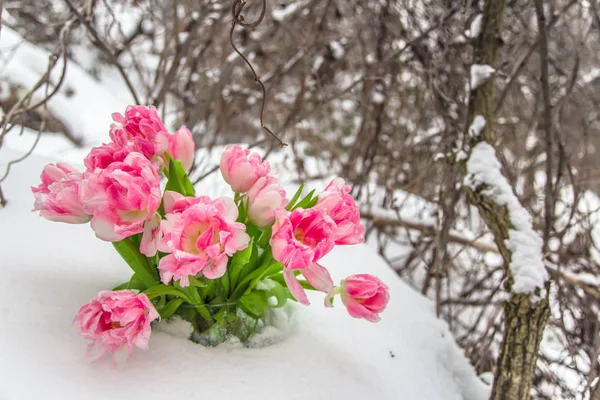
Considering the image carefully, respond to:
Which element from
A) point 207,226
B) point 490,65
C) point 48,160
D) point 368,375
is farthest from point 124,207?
point 490,65

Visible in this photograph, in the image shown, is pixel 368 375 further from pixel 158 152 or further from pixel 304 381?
pixel 158 152

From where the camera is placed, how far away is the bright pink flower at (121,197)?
60 cm

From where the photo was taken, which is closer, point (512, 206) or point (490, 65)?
point (512, 206)

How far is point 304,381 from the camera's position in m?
0.74

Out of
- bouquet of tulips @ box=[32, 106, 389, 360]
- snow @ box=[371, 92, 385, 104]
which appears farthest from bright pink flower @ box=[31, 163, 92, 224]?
snow @ box=[371, 92, 385, 104]

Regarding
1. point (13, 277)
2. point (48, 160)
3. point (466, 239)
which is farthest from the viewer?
point (466, 239)

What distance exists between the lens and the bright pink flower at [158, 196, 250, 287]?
1.95 ft

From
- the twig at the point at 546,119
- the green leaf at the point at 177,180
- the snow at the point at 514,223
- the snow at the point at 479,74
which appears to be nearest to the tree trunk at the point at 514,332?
the snow at the point at 514,223

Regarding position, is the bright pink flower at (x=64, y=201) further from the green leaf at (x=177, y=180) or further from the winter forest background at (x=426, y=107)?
the winter forest background at (x=426, y=107)

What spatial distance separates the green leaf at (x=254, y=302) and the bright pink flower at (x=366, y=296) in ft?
0.44

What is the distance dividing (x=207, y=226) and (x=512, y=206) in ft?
2.28

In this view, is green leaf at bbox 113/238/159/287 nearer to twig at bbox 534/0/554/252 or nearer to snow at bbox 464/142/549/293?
snow at bbox 464/142/549/293

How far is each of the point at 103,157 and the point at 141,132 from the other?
0.25ft

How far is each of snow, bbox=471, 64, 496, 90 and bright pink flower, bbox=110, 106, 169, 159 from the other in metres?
0.78
